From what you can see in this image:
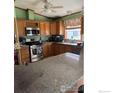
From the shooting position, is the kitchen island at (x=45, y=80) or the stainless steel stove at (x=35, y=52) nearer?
the kitchen island at (x=45, y=80)

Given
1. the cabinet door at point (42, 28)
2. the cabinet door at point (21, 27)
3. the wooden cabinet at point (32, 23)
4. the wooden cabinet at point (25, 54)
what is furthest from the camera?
the cabinet door at point (42, 28)

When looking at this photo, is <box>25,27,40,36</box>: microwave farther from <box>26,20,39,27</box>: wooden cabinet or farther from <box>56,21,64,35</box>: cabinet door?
<box>56,21,64,35</box>: cabinet door

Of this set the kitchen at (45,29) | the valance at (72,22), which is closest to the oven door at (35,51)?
the kitchen at (45,29)

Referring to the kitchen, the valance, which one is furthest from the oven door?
the valance

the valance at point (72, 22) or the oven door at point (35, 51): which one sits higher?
the valance at point (72, 22)

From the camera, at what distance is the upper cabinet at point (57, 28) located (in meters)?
4.40

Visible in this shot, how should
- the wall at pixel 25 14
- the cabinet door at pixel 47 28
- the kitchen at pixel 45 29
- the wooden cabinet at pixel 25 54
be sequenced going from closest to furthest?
Result: the kitchen at pixel 45 29 → the wooden cabinet at pixel 25 54 → the wall at pixel 25 14 → the cabinet door at pixel 47 28

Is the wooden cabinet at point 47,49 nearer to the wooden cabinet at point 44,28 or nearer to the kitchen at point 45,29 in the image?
the kitchen at point 45,29

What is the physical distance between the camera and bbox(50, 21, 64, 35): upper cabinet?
440cm

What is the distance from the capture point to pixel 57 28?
A: 14.6 ft

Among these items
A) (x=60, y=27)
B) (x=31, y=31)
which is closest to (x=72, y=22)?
(x=60, y=27)

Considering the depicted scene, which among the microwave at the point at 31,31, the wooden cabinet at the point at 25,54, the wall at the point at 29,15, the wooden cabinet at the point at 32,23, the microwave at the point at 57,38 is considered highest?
the wall at the point at 29,15
